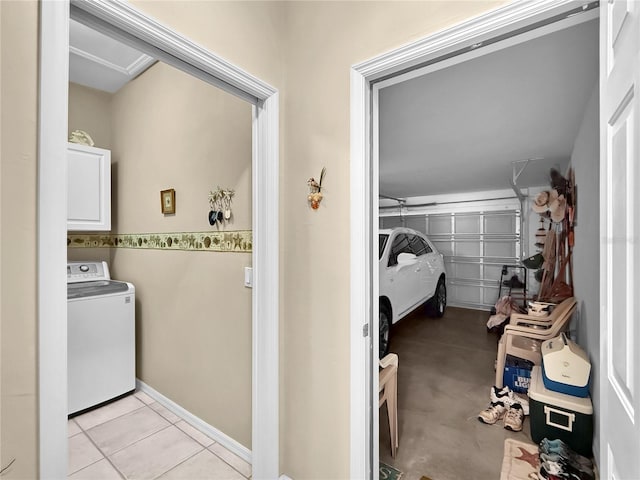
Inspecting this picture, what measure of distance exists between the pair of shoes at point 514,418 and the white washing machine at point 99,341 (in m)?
2.97

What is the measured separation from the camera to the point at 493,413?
219 cm

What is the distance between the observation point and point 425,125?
8.23ft

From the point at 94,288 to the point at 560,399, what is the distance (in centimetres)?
344

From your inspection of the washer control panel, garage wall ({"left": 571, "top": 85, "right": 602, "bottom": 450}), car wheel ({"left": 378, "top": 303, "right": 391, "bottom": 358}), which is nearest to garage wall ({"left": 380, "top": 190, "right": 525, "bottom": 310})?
garage wall ({"left": 571, "top": 85, "right": 602, "bottom": 450})

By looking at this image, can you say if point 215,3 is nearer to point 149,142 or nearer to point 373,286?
point 373,286

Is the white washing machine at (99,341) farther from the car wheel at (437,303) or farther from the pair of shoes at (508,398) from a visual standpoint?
the car wheel at (437,303)

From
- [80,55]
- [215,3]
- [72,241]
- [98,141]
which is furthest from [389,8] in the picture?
[72,241]

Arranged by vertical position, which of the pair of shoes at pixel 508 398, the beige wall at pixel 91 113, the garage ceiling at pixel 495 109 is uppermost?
the beige wall at pixel 91 113

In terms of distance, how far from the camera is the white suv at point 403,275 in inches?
124

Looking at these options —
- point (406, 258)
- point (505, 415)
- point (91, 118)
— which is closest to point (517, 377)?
point (505, 415)

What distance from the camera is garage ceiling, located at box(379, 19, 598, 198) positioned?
1.64 meters

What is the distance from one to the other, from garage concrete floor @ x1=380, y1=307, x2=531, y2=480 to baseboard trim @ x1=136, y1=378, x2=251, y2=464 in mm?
862

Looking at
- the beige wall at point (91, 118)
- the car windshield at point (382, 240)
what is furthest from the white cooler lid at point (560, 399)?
the beige wall at point (91, 118)

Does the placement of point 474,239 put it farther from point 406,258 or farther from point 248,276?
point 248,276
